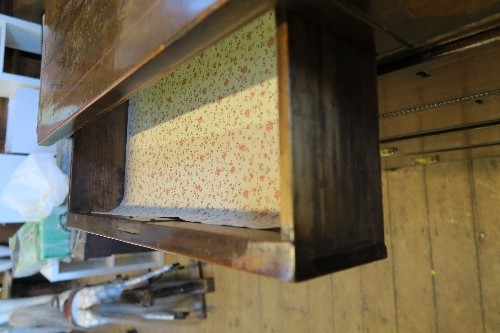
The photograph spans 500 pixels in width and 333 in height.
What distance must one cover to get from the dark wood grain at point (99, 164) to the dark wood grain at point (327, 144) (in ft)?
2.92

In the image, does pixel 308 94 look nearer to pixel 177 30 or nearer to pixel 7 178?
pixel 177 30

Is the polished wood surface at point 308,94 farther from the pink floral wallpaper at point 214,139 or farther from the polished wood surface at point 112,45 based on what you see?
the pink floral wallpaper at point 214,139

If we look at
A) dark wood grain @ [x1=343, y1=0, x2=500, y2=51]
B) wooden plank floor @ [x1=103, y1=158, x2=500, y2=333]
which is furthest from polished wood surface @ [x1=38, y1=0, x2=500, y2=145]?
wooden plank floor @ [x1=103, y1=158, x2=500, y2=333]

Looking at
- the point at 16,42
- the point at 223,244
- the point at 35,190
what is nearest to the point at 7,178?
the point at 35,190

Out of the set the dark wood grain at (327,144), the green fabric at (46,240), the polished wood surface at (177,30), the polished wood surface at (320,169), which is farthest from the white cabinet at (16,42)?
the dark wood grain at (327,144)

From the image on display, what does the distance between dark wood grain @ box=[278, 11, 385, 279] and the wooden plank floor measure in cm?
87

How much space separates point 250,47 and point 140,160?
0.53 m

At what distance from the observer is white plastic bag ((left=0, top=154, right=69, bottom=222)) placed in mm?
1886

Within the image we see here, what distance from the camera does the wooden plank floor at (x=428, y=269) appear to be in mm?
1196

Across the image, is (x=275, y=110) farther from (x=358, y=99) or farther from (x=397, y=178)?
(x=397, y=178)

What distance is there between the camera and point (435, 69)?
1.87ft

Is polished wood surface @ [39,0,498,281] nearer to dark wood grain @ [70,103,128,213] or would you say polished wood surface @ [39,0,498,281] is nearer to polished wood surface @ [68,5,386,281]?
polished wood surface @ [68,5,386,281]

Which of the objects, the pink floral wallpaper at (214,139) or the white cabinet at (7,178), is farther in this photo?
the white cabinet at (7,178)

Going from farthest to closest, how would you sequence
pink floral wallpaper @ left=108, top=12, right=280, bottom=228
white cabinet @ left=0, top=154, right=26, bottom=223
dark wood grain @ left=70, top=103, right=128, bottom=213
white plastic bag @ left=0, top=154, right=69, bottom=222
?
1. white cabinet @ left=0, top=154, right=26, bottom=223
2. white plastic bag @ left=0, top=154, right=69, bottom=222
3. dark wood grain @ left=70, top=103, right=128, bottom=213
4. pink floral wallpaper @ left=108, top=12, right=280, bottom=228
